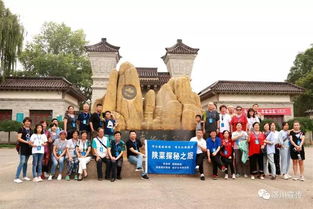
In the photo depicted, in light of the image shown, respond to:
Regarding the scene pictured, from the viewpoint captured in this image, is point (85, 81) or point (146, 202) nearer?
point (146, 202)

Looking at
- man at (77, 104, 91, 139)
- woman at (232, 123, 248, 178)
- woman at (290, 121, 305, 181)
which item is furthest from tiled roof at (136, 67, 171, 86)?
woman at (290, 121, 305, 181)

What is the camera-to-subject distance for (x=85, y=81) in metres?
31.6

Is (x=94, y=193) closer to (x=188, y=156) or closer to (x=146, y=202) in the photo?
(x=146, y=202)

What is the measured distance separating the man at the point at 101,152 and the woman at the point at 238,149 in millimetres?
3096

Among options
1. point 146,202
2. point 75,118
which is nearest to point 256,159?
point 146,202

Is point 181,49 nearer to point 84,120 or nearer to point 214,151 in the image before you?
point 84,120

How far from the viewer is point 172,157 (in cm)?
695

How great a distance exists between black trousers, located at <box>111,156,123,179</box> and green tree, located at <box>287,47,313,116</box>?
2568cm

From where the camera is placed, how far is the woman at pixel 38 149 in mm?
6297

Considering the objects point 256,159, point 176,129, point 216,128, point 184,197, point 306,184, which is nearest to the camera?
point 184,197

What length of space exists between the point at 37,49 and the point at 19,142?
93.9 ft

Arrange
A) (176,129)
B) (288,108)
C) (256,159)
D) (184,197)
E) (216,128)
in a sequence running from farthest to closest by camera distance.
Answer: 1. (288,108)
2. (176,129)
3. (216,128)
4. (256,159)
5. (184,197)

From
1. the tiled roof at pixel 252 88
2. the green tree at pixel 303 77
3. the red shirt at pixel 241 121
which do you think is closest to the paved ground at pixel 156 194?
the red shirt at pixel 241 121

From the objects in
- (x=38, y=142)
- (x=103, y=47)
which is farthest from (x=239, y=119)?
(x=103, y=47)
